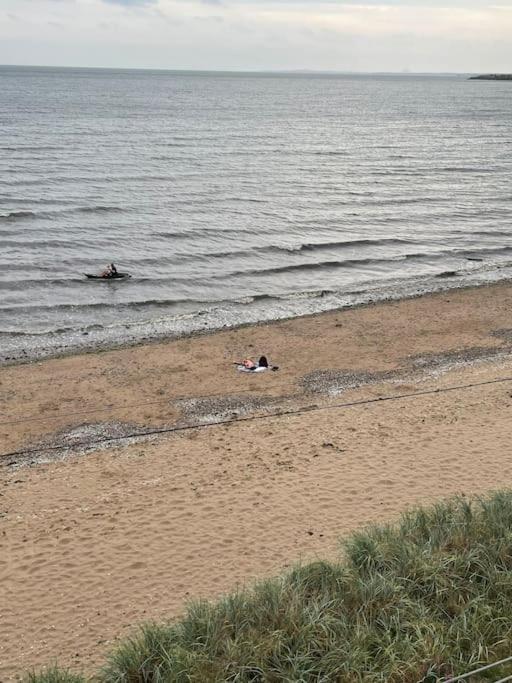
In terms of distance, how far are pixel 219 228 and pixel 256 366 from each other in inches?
588

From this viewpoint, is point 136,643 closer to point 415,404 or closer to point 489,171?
point 415,404

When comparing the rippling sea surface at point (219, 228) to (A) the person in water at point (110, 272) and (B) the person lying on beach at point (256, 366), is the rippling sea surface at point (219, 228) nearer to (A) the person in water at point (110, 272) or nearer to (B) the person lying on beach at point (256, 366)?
(A) the person in water at point (110, 272)

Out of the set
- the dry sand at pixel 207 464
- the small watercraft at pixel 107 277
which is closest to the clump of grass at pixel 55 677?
the dry sand at pixel 207 464

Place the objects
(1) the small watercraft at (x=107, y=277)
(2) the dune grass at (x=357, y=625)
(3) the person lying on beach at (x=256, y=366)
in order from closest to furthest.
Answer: (2) the dune grass at (x=357, y=625), (3) the person lying on beach at (x=256, y=366), (1) the small watercraft at (x=107, y=277)

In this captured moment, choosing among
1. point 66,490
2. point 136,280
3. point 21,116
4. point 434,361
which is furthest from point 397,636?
point 21,116

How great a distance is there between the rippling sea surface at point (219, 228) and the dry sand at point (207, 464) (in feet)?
11.4

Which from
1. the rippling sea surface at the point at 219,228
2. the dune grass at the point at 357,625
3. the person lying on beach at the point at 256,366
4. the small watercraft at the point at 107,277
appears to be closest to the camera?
the dune grass at the point at 357,625

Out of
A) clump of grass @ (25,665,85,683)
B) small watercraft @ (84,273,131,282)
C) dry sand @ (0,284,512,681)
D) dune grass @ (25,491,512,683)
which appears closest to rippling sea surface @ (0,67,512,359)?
small watercraft @ (84,273,131,282)

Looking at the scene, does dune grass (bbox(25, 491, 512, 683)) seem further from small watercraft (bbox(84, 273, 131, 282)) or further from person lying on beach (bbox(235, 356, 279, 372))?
small watercraft (bbox(84, 273, 131, 282))

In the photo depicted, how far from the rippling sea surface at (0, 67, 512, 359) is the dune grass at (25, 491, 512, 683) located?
11.5 metres

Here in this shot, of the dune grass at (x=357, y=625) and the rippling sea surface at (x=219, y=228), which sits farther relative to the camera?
the rippling sea surface at (x=219, y=228)

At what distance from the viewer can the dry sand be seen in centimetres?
796

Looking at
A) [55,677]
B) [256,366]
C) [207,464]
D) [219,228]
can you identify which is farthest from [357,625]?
[219,228]

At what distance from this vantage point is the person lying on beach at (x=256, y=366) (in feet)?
49.4
